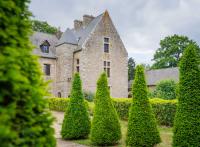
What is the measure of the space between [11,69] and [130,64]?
66.1 m

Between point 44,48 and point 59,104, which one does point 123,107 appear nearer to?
point 59,104

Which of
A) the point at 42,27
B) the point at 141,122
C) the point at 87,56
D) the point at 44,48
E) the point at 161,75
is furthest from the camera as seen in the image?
the point at 42,27

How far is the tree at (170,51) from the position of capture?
55.1 m

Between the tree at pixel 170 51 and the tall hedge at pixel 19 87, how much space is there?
174 feet

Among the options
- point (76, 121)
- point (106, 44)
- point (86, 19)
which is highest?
point (86, 19)

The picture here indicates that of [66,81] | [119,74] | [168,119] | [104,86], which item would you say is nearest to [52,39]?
[66,81]

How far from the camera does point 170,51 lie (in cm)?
5594

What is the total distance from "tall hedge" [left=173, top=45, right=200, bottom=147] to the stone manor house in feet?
73.4

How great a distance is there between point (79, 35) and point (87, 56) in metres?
3.81

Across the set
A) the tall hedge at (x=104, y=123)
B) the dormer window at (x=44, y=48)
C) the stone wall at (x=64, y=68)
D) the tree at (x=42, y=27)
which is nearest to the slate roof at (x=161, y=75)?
the stone wall at (x=64, y=68)

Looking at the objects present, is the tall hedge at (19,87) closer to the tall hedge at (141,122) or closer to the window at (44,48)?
the tall hedge at (141,122)

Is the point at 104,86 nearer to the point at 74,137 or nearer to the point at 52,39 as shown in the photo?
the point at 74,137

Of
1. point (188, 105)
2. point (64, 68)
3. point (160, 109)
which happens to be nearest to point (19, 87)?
point (188, 105)

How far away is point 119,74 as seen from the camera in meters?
33.9
